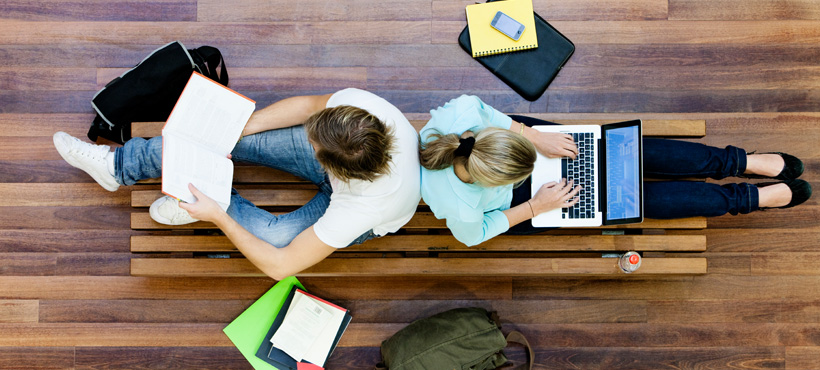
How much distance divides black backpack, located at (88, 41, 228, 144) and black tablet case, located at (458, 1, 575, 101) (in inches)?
42.9

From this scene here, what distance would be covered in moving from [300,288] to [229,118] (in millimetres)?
758

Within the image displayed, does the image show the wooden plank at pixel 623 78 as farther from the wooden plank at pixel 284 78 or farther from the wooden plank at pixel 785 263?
the wooden plank at pixel 785 263

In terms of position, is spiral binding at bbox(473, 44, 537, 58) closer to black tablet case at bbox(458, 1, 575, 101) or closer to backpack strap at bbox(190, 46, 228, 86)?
black tablet case at bbox(458, 1, 575, 101)

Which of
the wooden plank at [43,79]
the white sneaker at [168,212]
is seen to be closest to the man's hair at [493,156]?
the white sneaker at [168,212]

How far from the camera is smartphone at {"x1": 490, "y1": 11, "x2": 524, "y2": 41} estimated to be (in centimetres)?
207

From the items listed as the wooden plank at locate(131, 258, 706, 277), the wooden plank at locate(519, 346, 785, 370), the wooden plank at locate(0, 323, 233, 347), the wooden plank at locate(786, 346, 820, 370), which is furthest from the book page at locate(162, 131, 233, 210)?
the wooden plank at locate(786, 346, 820, 370)

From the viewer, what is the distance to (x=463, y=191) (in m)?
1.40

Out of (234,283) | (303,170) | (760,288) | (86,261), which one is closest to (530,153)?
(303,170)

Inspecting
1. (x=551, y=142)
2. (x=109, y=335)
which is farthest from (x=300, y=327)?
(x=551, y=142)

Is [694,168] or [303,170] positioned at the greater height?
[694,168]

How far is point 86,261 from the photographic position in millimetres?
2090

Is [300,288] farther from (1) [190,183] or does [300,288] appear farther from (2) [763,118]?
(2) [763,118]

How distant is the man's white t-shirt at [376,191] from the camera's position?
4.45 feet

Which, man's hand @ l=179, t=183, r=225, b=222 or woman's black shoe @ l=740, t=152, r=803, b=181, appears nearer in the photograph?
man's hand @ l=179, t=183, r=225, b=222
